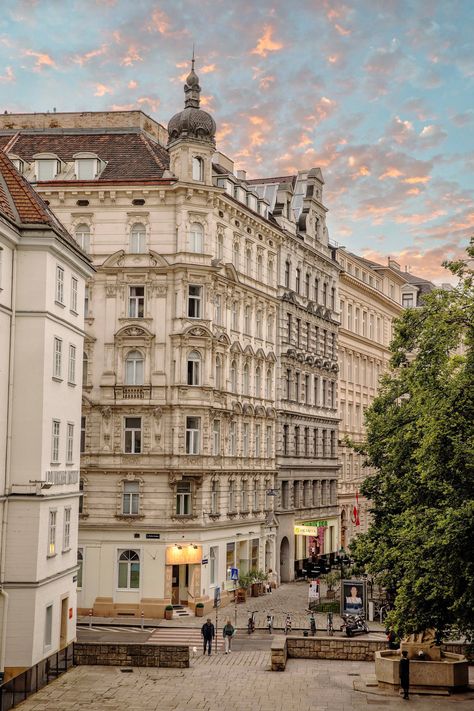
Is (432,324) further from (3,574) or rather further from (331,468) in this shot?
(331,468)

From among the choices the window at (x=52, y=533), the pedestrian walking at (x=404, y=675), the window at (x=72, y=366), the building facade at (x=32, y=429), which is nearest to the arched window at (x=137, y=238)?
the window at (x=72, y=366)

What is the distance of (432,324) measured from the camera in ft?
97.1

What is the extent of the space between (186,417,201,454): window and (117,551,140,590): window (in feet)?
21.1

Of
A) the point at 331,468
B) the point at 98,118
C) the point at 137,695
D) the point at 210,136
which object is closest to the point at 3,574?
the point at 137,695

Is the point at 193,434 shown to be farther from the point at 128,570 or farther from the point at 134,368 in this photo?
the point at 128,570

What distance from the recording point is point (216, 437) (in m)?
58.0

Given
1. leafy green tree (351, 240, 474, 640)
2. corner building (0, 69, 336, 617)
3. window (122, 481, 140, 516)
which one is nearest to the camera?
leafy green tree (351, 240, 474, 640)

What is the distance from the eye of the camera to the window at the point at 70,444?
41.3 m

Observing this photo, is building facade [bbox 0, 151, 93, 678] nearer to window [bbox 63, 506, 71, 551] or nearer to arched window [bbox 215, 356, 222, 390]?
window [bbox 63, 506, 71, 551]

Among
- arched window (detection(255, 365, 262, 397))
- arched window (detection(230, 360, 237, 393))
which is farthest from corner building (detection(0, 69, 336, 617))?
arched window (detection(255, 365, 262, 397))

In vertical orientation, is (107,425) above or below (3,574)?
above

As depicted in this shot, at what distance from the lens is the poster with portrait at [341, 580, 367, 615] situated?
1954 inches

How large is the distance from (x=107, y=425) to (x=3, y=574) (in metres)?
19.5

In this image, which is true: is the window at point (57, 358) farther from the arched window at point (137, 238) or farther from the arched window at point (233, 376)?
the arched window at point (233, 376)
